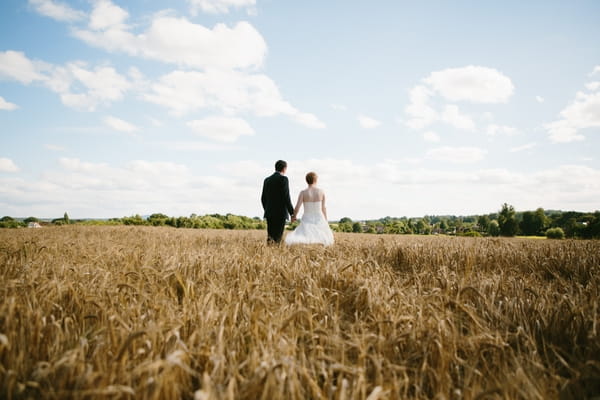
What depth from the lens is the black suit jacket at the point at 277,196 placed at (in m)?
Answer: 8.91

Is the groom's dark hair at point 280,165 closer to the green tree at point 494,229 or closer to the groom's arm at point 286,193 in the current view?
the groom's arm at point 286,193

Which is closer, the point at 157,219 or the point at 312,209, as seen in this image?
the point at 312,209

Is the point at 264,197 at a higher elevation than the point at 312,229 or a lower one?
higher

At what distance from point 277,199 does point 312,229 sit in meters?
1.43

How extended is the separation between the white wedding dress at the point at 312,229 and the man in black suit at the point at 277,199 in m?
0.46

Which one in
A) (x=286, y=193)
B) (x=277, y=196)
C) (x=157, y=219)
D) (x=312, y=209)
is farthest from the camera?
(x=157, y=219)

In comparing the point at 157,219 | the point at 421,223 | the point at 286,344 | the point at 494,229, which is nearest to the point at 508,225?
the point at 494,229

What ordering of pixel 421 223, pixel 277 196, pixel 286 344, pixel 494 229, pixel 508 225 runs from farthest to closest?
1. pixel 421 223
2. pixel 494 229
3. pixel 508 225
4. pixel 277 196
5. pixel 286 344

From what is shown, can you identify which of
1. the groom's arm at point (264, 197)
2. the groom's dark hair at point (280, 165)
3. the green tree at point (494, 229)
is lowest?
the green tree at point (494, 229)

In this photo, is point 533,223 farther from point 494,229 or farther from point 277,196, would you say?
point 277,196

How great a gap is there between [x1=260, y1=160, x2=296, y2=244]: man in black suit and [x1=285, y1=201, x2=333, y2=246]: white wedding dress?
0.46m

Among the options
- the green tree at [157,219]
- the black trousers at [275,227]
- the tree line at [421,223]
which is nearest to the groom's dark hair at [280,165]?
the black trousers at [275,227]

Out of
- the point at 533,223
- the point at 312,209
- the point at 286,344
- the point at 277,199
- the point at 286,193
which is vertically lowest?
the point at 533,223

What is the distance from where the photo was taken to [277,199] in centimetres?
903
